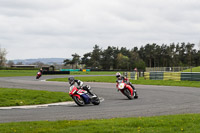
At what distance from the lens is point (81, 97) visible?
15.0m

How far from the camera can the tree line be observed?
524ft

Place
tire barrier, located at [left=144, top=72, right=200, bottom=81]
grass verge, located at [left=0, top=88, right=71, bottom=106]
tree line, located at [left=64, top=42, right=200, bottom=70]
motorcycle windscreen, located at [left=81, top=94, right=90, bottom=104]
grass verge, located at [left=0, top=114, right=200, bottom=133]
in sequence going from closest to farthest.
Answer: grass verge, located at [left=0, top=114, right=200, bottom=133]
motorcycle windscreen, located at [left=81, top=94, right=90, bottom=104]
grass verge, located at [left=0, top=88, right=71, bottom=106]
tire barrier, located at [left=144, top=72, right=200, bottom=81]
tree line, located at [left=64, top=42, right=200, bottom=70]

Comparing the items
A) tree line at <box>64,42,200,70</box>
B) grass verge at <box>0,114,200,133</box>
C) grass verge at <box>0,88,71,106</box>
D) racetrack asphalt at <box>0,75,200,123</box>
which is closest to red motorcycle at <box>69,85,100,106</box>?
racetrack asphalt at <box>0,75,200,123</box>

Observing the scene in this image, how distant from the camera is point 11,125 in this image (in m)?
8.52

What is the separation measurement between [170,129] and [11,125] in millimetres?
3929

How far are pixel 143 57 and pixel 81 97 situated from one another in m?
161

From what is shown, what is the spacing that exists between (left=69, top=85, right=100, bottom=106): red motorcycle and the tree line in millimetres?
137817

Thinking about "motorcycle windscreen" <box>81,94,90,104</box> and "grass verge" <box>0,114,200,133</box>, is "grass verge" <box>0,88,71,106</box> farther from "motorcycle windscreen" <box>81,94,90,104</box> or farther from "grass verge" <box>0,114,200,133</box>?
"grass verge" <box>0,114,200,133</box>

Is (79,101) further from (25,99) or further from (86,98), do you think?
(25,99)

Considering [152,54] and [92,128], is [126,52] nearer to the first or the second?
[152,54]

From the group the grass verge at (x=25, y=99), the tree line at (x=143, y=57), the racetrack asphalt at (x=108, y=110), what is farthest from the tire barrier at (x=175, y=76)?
the tree line at (x=143, y=57)

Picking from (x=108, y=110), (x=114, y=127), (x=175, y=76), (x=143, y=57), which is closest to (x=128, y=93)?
(x=108, y=110)

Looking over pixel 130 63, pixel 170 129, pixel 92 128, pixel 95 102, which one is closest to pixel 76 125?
pixel 92 128

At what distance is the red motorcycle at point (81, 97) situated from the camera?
48.6 feet
